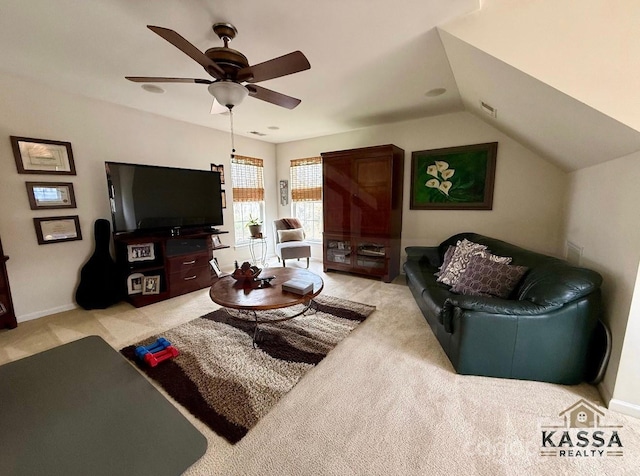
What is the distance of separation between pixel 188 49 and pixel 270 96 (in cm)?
75

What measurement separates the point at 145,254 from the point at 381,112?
369 centimetres

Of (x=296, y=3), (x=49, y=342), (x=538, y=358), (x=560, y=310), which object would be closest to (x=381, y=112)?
(x=296, y=3)

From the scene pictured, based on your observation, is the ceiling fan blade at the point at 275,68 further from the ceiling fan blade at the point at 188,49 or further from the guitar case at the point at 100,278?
the guitar case at the point at 100,278

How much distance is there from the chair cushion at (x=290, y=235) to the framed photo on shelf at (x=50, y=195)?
2830mm

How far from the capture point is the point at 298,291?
219cm

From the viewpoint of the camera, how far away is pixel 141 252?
3.13m

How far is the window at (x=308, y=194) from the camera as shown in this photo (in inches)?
201

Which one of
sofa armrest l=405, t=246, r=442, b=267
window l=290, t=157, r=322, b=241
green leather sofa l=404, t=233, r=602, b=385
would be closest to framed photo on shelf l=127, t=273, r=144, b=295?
window l=290, t=157, r=322, b=241

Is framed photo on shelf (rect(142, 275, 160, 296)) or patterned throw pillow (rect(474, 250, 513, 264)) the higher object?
patterned throw pillow (rect(474, 250, 513, 264))

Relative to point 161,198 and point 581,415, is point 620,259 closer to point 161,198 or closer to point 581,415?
point 581,415

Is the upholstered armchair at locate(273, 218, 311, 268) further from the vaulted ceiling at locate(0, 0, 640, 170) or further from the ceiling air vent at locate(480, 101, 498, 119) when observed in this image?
the ceiling air vent at locate(480, 101, 498, 119)

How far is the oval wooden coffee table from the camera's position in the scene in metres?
2.02

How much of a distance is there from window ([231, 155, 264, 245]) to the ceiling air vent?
389 cm

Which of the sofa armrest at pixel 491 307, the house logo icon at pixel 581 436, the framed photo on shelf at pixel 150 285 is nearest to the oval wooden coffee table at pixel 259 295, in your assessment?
the sofa armrest at pixel 491 307
